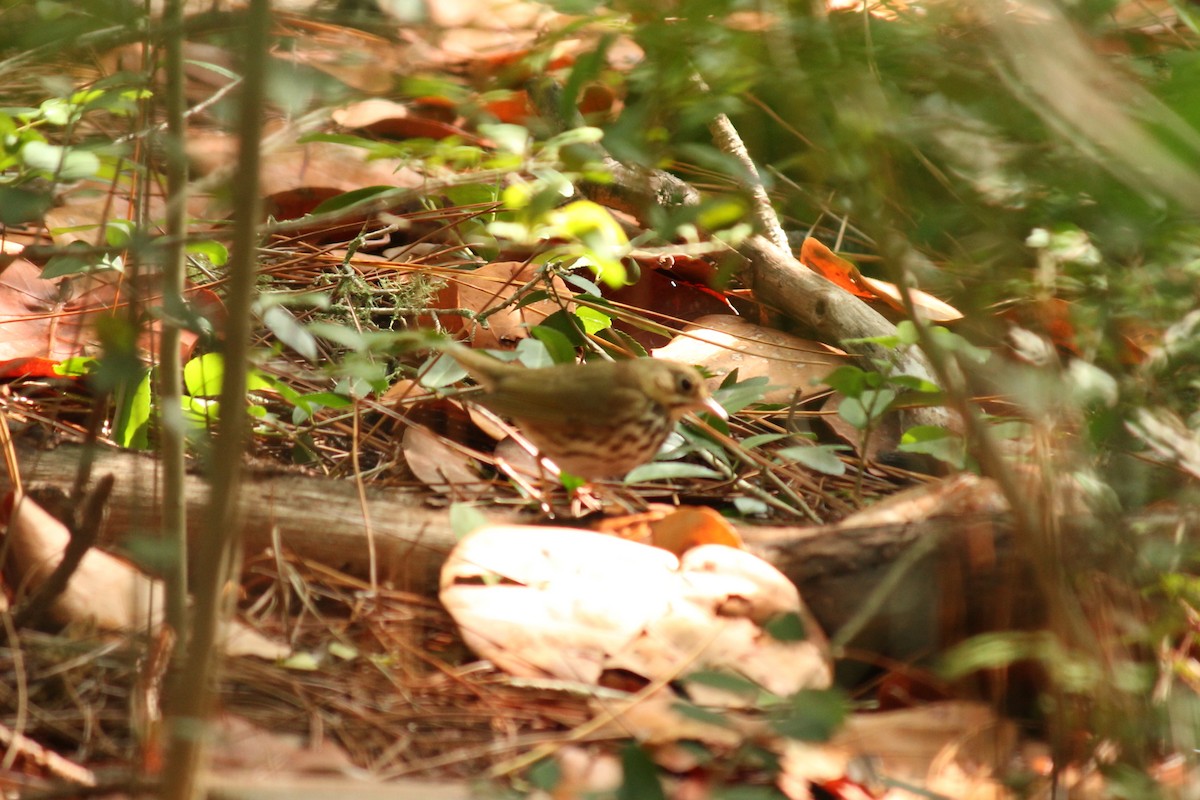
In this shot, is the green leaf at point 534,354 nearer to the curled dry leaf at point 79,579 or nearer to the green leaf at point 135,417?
the green leaf at point 135,417

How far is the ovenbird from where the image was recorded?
8.66 ft

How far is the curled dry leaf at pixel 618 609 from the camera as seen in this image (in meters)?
1.88

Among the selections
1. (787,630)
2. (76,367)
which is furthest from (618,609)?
(76,367)

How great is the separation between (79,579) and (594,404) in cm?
117

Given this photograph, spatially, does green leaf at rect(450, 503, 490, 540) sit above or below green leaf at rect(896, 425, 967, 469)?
above

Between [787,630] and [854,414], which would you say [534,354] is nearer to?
[854,414]

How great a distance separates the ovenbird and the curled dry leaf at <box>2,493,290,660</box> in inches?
36.0

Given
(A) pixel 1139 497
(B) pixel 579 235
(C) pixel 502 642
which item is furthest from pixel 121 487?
(A) pixel 1139 497

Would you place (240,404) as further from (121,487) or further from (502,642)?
(121,487)

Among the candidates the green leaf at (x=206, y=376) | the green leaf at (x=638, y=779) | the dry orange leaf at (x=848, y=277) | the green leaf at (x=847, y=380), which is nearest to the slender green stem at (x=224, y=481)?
the green leaf at (x=638, y=779)

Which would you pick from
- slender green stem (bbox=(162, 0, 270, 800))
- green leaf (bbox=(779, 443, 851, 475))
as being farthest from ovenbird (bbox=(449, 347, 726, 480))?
slender green stem (bbox=(162, 0, 270, 800))

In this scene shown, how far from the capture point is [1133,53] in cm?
179

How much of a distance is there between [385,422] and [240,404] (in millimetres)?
1708

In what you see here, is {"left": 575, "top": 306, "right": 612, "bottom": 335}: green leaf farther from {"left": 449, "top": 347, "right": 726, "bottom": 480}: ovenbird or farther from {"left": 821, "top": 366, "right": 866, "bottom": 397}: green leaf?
{"left": 821, "top": 366, "right": 866, "bottom": 397}: green leaf
